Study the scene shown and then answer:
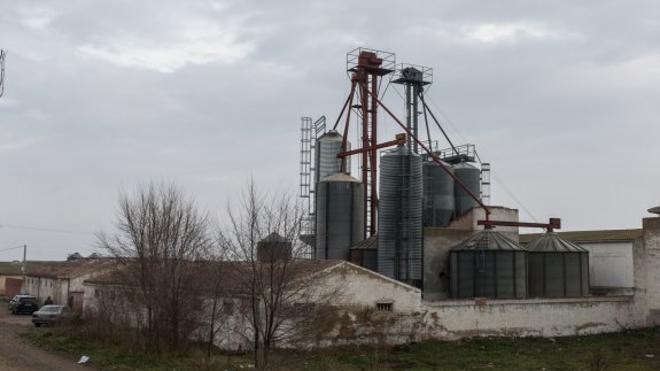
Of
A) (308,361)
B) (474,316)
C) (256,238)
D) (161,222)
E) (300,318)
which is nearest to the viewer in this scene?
(256,238)

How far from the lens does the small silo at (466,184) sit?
1626 inches

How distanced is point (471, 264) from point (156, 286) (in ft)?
55.1

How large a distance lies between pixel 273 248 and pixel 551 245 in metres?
23.0

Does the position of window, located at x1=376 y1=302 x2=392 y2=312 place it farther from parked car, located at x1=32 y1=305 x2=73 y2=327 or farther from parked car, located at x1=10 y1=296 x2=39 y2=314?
parked car, located at x1=10 y1=296 x2=39 y2=314

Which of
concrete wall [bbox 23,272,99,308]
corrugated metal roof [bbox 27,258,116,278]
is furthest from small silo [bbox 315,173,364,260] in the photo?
concrete wall [bbox 23,272,99,308]

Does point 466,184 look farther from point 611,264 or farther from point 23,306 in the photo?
point 23,306

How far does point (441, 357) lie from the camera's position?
23.7m

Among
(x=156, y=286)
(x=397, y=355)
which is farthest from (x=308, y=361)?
(x=156, y=286)

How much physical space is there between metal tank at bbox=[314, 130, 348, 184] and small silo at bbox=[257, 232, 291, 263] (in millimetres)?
22012

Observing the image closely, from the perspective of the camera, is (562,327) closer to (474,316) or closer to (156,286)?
(474,316)

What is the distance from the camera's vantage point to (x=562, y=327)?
1235 inches

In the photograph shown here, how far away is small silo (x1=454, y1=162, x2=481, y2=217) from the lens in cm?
4131

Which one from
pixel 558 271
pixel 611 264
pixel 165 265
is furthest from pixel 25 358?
pixel 611 264

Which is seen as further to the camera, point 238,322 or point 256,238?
point 238,322
